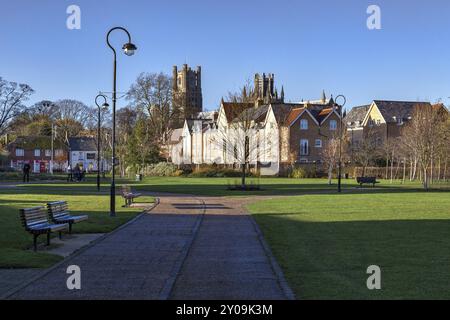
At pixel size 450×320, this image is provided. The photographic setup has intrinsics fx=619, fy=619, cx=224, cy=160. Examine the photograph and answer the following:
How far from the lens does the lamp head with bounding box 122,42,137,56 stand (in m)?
21.3

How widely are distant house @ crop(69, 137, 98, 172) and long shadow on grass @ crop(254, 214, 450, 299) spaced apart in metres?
108

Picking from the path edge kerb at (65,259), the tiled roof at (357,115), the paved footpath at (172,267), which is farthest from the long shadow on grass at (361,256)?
the tiled roof at (357,115)

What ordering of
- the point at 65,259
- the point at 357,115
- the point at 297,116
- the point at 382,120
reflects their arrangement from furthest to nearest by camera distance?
the point at 357,115 → the point at 382,120 → the point at 297,116 → the point at 65,259

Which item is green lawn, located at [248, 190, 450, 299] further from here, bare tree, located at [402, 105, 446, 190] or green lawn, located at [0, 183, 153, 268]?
bare tree, located at [402, 105, 446, 190]


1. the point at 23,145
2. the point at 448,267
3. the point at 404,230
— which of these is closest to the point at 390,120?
the point at 23,145

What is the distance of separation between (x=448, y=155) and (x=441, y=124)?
3.36m

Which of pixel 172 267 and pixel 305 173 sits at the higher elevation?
pixel 305 173

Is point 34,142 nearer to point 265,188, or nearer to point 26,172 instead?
point 26,172

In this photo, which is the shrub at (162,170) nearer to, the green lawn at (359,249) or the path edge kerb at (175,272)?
the green lawn at (359,249)

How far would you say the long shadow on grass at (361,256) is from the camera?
9.27m

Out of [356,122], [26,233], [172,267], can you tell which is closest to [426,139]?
[26,233]

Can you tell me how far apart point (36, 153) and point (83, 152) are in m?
9.67

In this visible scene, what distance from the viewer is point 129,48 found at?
21312 millimetres
